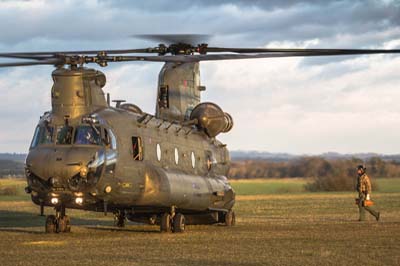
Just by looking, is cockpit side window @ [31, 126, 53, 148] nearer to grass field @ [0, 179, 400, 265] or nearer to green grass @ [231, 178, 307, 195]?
grass field @ [0, 179, 400, 265]

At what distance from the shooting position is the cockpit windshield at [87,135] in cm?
2475

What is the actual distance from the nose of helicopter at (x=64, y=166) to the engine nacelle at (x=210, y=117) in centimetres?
764

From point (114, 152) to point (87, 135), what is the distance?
2.77 ft

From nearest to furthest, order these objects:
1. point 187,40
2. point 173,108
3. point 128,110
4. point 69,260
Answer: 1. point 69,260
2. point 128,110
3. point 187,40
4. point 173,108

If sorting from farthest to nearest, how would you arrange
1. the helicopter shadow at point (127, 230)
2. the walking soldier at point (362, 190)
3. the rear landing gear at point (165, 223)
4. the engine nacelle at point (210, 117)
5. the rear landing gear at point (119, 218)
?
the walking soldier at point (362, 190) → the engine nacelle at point (210, 117) → the rear landing gear at point (119, 218) → the helicopter shadow at point (127, 230) → the rear landing gear at point (165, 223)

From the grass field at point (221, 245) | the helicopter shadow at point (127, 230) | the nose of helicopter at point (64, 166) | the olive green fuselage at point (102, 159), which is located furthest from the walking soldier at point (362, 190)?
the nose of helicopter at point (64, 166)

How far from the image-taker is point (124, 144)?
25.7 m

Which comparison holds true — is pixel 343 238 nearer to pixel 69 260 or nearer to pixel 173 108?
pixel 69 260

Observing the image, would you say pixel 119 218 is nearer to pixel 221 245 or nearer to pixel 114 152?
pixel 114 152

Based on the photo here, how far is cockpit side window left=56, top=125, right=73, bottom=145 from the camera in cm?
2470

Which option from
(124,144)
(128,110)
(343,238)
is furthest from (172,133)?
(343,238)

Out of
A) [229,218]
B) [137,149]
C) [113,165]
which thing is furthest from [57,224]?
[229,218]

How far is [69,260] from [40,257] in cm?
98

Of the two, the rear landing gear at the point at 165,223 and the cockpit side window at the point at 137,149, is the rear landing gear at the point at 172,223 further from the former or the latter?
the cockpit side window at the point at 137,149
